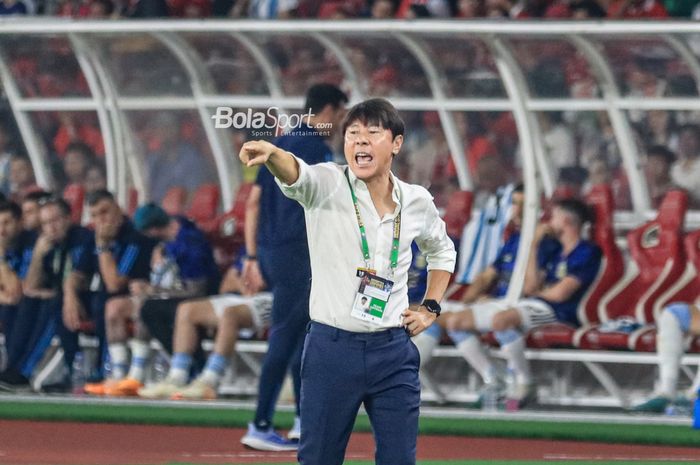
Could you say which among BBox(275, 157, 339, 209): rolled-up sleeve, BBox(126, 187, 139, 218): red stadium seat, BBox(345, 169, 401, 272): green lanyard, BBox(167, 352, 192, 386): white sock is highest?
BBox(126, 187, 139, 218): red stadium seat

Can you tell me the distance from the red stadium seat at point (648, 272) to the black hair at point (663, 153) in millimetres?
294

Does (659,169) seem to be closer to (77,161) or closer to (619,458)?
(619,458)

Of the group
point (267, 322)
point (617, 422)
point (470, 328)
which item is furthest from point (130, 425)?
point (617, 422)

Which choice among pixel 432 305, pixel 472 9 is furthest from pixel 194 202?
pixel 432 305

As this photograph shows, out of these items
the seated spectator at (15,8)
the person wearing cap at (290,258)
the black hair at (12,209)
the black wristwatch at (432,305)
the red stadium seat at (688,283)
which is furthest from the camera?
the seated spectator at (15,8)

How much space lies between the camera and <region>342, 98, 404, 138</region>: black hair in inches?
237

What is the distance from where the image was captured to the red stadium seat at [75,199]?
1428cm

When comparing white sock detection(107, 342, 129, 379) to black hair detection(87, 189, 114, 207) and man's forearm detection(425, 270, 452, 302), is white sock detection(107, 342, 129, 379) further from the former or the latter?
man's forearm detection(425, 270, 452, 302)

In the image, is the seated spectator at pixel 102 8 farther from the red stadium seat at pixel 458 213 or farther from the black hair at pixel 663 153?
the black hair at pixel 663 153

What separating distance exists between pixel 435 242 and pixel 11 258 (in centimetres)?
816

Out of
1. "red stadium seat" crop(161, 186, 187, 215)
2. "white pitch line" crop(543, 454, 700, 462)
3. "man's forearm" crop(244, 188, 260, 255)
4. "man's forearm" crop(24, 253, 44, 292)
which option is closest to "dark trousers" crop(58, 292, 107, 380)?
"man's forearm" crop(24, 253, 44, 292)

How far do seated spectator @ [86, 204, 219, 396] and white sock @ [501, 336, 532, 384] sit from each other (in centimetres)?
238

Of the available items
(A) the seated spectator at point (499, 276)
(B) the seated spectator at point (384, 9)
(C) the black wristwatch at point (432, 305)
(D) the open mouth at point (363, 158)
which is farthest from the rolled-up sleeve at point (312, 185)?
(B) the seated spectator at point (384, 9)

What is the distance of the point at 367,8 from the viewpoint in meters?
14.9
